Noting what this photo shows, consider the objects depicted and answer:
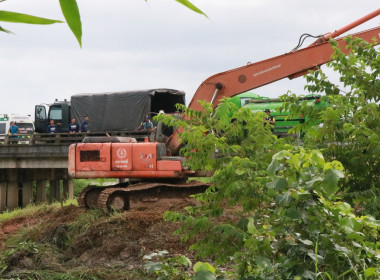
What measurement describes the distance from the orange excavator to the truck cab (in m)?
19.5

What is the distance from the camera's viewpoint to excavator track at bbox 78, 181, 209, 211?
1612cm

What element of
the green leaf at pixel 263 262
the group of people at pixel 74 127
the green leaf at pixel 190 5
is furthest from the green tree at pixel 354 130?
the group of people at pixel 74 127

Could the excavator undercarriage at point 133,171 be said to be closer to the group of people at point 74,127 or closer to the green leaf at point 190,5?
the group of people at point 74,127

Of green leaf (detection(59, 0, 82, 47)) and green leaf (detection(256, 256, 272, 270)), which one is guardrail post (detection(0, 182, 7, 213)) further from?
green leaf (detection(59, 0, 82, 47))

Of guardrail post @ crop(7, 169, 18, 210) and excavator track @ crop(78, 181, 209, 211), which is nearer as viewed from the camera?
excavator track @ crop(78, 181, 209, 211)

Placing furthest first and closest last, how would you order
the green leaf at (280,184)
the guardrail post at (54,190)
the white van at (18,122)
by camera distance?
the white van at (18,122)
the guardrail post at (54,190)
the green leaf at (280,184)

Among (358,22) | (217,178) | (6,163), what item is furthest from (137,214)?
(6,163)

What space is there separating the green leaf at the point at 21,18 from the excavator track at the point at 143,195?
47.5 ft

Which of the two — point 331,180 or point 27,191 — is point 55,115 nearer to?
point 27,191

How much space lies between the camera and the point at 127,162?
16578 mm

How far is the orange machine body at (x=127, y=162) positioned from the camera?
650 inches

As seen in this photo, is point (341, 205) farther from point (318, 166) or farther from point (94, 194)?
point (94, 194)

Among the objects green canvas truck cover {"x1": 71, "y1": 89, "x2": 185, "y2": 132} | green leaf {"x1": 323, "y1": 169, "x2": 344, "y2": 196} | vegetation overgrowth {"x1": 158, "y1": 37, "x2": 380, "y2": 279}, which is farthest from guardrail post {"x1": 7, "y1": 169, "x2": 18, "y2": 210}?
green leaf {"x1": 323, "y1": 169, "x2": 344, "y2": 196}

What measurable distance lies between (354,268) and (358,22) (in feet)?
43.1
